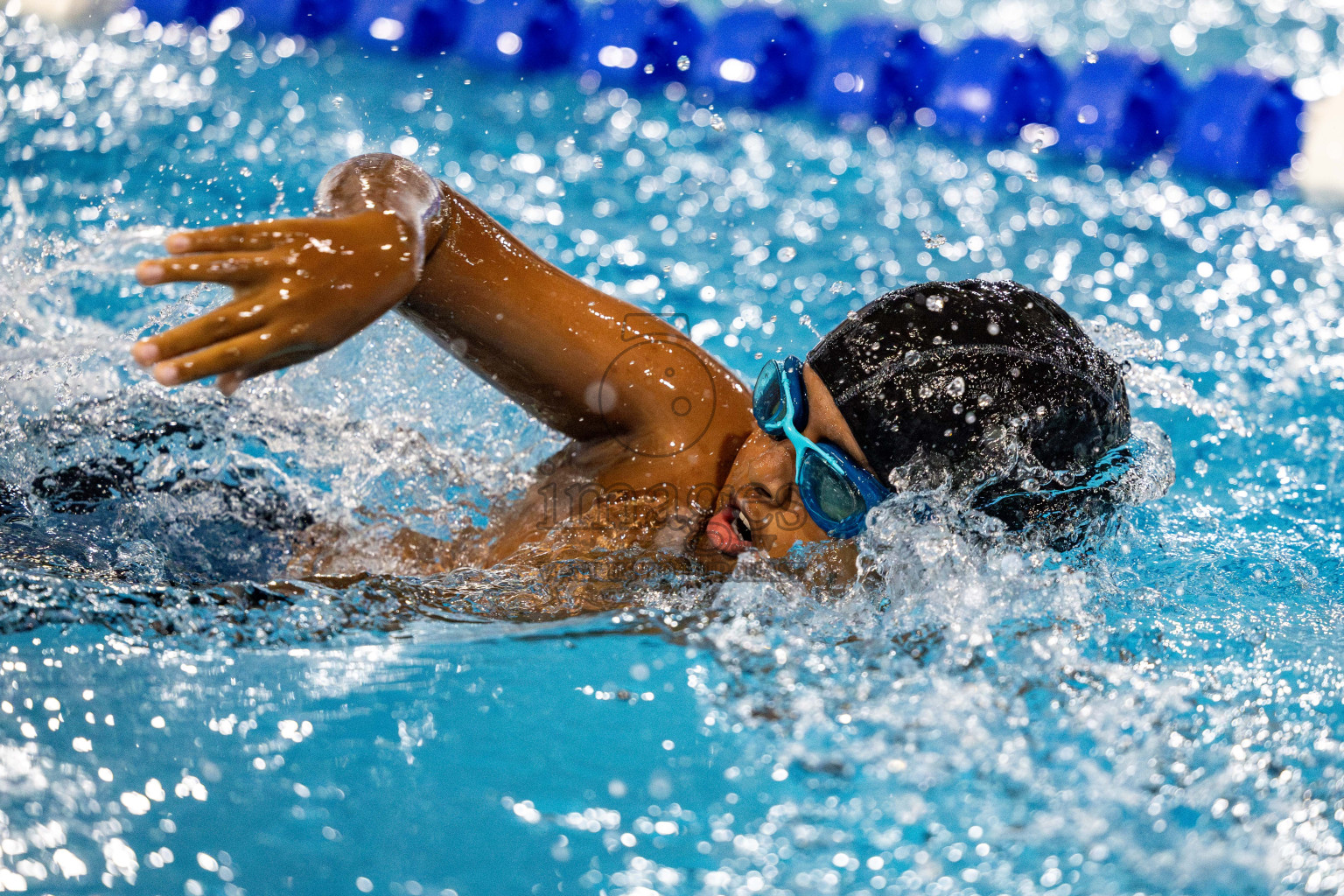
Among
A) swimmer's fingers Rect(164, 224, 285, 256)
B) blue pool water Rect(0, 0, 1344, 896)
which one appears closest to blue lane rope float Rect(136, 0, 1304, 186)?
blue pool water Rect(0, 0, 1344, 896)

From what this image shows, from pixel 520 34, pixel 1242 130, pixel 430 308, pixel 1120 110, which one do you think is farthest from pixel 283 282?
pixel 1242 130

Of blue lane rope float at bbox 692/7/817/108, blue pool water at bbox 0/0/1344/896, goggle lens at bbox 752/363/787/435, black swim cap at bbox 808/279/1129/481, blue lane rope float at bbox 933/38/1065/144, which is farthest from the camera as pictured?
blue lane rope float at bbox 692/7/817/108

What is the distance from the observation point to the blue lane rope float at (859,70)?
149 inches

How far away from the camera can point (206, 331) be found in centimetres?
121

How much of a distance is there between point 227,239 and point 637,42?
10.1 feet

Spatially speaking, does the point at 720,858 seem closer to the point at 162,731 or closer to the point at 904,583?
the point at 904,583

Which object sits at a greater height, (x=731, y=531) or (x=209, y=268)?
(x=209, y=268)

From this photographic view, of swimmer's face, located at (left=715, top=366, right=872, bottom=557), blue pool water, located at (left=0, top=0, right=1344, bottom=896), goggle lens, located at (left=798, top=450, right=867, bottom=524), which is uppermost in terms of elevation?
goggle lens, located at (left=798, top=450, right=867, bottom=524)

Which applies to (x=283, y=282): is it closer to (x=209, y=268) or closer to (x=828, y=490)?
(x=209, y=268)

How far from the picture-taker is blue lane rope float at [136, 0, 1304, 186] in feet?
12.4

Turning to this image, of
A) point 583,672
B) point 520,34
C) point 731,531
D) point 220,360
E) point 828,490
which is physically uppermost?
point 220,360

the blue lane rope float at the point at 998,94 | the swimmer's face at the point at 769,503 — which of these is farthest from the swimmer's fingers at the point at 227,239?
the blue lane rope float at the point at 998,94

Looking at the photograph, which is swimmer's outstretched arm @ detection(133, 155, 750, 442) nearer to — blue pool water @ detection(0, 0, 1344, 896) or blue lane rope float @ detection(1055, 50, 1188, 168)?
blue pool water @ detection(0, 0, 1344, 896)

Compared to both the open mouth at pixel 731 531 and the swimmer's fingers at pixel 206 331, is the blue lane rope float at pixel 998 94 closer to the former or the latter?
the open mouth at pixel 731 531
